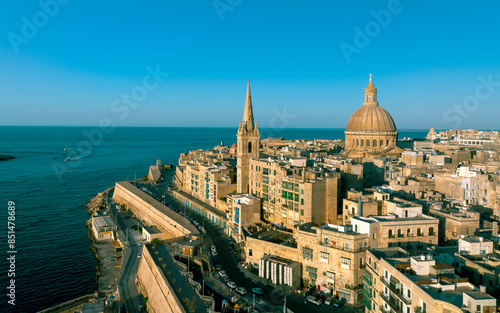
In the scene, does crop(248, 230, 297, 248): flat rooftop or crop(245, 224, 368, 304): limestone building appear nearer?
crop(245, 224, 368, 304): limestone building

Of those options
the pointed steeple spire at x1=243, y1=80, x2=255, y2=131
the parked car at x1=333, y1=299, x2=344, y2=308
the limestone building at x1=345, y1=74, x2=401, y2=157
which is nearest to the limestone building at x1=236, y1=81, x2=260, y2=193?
the pointed steeple spire at x1=243, y1=80, x2=255, y2=131

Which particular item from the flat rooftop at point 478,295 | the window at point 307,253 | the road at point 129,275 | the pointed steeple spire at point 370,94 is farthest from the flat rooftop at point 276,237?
the pointed steeple spire at point 370,94

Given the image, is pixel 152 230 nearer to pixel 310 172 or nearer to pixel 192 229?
pixel 192 229

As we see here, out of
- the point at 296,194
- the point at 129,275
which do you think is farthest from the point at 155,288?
the point at 296,194

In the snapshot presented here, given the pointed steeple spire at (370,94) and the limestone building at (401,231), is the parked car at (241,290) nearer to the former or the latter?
the limestone building at (401,231)

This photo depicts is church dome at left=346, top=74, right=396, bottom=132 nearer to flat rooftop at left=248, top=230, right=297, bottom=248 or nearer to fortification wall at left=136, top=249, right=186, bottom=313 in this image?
flat rooftop at left=248, top=230, right=297, bottom=248

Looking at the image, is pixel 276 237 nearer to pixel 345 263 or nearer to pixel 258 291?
pixel 258 291

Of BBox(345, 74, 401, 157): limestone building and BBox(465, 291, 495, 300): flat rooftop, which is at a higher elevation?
BBox(345, 74, 401, 157): limestone building
